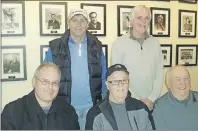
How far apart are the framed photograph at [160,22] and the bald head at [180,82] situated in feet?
3.67

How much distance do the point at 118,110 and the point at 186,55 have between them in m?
1.80

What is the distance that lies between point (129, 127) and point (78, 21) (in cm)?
90

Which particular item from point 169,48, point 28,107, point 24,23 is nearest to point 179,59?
point 169,48

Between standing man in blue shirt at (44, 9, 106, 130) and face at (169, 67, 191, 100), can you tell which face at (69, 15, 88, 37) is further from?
face at (169, 67, 191, 100)

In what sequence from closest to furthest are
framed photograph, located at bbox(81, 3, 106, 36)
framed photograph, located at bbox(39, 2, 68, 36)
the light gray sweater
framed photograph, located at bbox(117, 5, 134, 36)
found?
the light gray sweater
framed photograph, located at bbox(39, 2, 68, 36)
framed photograph, located at bbox(81, 3, 106, 36)
framed photograph, located at bbox(117, 5, 134, 36)

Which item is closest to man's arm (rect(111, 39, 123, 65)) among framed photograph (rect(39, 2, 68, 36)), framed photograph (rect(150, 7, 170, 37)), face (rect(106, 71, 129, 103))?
face (rect(106, 71, 129, 103))

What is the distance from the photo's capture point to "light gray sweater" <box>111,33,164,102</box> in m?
Result: 2.29

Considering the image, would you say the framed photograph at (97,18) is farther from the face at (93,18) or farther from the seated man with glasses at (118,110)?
the seated man with glasses at (118,110)

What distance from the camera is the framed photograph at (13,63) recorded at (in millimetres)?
2518

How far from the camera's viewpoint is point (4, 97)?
2555mm


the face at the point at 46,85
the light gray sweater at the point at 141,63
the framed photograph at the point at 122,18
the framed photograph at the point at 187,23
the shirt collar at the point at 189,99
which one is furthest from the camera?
the framed photograph at the point at 187,23

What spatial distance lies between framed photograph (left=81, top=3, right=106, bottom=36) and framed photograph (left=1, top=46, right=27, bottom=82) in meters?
0.73

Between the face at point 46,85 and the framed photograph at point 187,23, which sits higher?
the framed photograph at point 187,23

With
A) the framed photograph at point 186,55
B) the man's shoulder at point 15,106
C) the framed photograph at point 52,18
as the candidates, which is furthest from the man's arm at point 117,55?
the framed photograph at point 186,55
